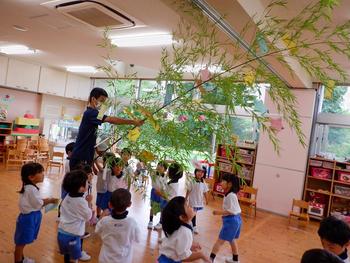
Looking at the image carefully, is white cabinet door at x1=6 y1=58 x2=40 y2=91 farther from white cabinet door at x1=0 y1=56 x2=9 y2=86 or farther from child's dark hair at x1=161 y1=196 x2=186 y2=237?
child's dark hair at x1=161 y1=196 x2=186 y2=237

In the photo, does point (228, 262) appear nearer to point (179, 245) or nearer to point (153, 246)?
point (153, 246)

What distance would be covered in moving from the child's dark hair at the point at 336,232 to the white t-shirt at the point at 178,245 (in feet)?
2.85

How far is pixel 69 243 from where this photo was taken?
2.49 metres

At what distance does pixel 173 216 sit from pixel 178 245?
0.65 feet

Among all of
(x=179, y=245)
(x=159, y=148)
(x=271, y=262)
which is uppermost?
(x=159, y=148)

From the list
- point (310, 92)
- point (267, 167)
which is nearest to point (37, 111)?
point (267, 167)

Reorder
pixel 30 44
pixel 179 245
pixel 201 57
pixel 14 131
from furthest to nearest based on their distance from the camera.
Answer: pixel 14 131 < pixel 30 44 < pixel 179 245 < pixel 201 57

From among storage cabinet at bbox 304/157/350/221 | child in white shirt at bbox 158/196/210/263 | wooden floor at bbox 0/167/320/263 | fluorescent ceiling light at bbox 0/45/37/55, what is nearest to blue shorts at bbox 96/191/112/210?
wooden floor at bbox 0/167/320/263

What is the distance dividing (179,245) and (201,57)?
4.16ft

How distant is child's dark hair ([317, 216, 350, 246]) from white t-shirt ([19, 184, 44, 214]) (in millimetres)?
2269

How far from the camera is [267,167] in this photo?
6.66 metres

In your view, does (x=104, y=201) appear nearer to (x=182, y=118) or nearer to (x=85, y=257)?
(x=85, y=257)

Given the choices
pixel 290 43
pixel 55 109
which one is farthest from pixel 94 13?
pixel 55 109

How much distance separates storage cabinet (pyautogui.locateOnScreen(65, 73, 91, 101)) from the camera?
389 inches
